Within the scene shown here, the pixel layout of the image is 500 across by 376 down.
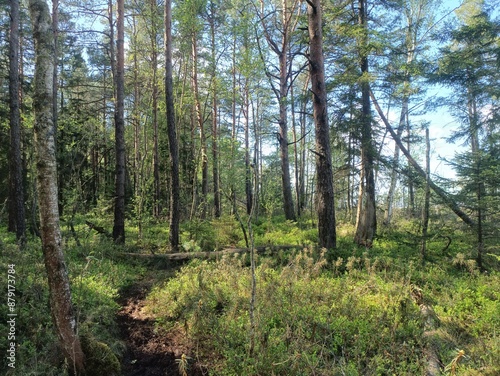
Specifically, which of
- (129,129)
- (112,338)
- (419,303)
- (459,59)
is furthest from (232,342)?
(129,129)

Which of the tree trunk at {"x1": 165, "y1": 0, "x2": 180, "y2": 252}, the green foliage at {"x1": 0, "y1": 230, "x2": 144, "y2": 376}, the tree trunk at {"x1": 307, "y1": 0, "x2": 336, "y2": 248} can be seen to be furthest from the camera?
the tree trunk at {"x1": 165, "y1": 0, "x2": 180, "y2": 252}

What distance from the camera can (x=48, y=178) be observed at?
10.3ft

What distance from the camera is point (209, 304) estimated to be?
185 inches

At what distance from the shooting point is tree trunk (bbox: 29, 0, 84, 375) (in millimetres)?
3123

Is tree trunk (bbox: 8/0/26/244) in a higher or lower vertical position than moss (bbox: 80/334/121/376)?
higher

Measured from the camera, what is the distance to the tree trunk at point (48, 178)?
123 inches

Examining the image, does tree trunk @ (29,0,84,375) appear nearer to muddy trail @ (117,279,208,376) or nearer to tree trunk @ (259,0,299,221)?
muddy trail @ (117,279,208,376)

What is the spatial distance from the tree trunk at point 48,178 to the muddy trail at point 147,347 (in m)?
0.87

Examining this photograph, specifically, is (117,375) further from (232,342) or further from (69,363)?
(232,342)

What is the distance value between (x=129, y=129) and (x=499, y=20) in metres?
19.7

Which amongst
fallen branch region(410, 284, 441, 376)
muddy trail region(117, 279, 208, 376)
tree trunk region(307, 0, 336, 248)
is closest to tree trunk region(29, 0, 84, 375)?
muddy trail region(117, 279, 208, 376)

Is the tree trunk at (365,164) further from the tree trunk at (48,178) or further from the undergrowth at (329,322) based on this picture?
the tree trunk at (48,178)

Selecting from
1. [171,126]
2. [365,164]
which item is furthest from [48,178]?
[365,164]

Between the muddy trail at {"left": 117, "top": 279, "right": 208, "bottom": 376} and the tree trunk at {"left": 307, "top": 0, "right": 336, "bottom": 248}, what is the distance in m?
4.38
